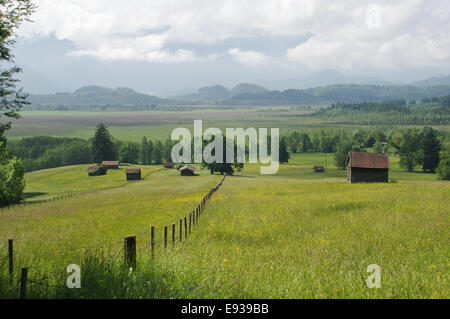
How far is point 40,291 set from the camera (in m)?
6.55

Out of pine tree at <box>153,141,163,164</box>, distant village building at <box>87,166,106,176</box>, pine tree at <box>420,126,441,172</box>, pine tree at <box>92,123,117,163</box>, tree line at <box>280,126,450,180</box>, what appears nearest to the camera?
distant village building at <box>87,166,106,176</box>

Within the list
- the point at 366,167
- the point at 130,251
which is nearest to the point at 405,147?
the point at 366,167

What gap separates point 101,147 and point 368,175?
8764 centimetres

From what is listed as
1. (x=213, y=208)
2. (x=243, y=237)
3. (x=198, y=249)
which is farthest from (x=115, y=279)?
(x=213, y=208)

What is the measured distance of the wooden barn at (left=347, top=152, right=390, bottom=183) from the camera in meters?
58.0

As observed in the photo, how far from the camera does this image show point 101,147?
11925cm

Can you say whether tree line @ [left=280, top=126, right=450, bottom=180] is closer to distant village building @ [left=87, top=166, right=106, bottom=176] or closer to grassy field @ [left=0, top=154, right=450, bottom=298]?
grassy field @ [left=0, top=154, right=450, bottom=298]

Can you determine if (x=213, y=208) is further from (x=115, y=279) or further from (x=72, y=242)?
(x=115, y=279)

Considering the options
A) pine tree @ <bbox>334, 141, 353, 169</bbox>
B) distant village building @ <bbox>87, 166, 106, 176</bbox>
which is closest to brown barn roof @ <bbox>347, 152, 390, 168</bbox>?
distant village building @ <bbox>87, 166, 106, 176</bbox>

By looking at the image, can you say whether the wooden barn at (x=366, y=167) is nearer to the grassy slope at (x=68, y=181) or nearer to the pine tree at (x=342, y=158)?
the grassy slope at (x=68, y=181)

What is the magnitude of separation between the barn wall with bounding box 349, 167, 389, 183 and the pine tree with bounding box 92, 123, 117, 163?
84.4m

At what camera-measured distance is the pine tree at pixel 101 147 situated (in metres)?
119

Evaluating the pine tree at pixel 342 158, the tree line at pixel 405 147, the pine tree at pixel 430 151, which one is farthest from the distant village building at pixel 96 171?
the pine tree at pixel 430 151

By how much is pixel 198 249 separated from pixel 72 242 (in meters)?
6.79
